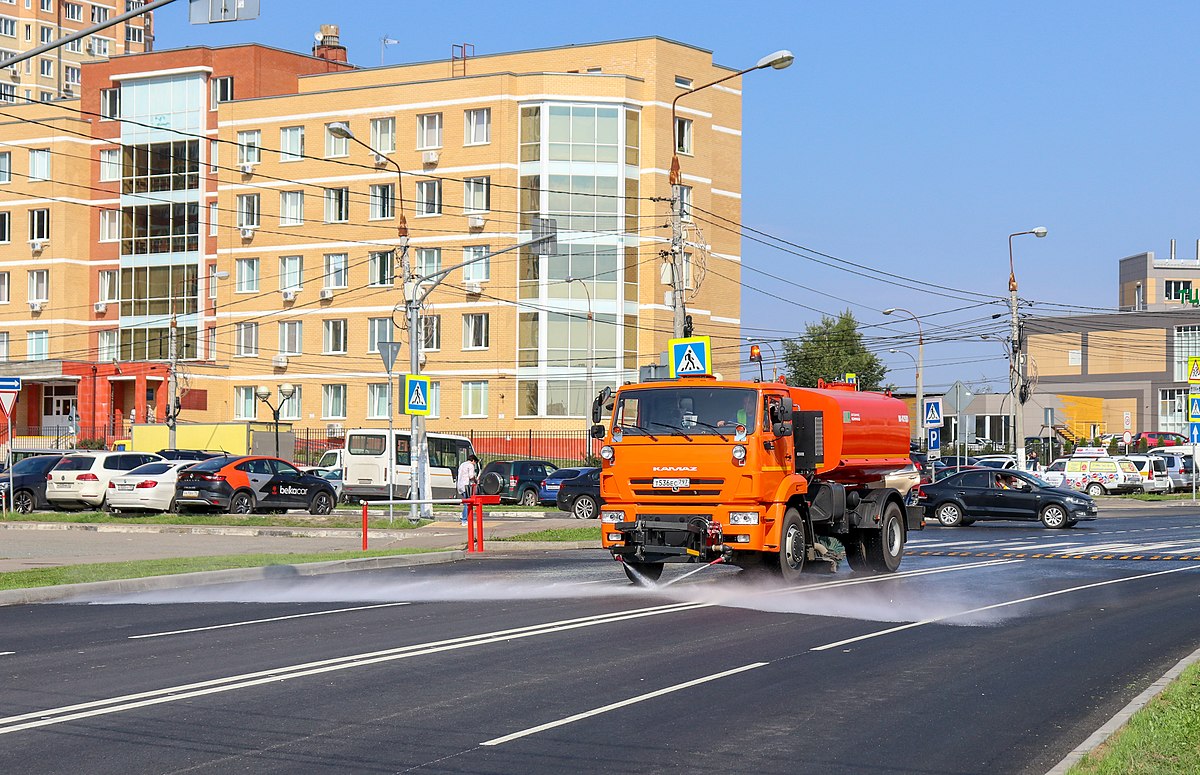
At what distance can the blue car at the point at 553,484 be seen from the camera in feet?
149

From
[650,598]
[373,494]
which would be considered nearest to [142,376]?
[373,494]

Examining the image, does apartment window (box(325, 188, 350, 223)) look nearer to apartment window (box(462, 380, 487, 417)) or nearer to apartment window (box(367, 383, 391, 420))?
apartment window (box(367, 383, 391, 420))

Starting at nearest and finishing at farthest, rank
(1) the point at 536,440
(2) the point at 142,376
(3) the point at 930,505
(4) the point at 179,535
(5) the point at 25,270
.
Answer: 1. (4) the point at 179,535
2. (3) the point at 930,505
3. (1) the point at 536,440
4. (2) the point at 142,376
5. (5) the point at 25,270

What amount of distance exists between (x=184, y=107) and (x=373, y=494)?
138ft

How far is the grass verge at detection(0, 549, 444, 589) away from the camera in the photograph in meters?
18.6

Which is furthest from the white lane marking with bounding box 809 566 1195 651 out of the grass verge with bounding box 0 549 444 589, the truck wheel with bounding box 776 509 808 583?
the grass verge with bounding box 0 549 444 589

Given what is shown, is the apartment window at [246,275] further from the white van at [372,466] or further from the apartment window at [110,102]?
Result: the white van at [372,466]

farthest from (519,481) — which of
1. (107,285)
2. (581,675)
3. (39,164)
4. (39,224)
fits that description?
(39,164)

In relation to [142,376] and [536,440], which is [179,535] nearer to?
[536,440]

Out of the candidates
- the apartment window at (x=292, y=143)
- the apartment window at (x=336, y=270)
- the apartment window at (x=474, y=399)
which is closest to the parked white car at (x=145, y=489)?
the apartment window at (x=474, y=399)

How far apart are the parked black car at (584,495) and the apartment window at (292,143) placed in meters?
36.7

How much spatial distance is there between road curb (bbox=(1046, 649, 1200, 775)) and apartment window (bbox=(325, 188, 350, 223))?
210ft

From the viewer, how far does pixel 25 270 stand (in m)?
82.1

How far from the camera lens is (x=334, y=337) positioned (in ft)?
241
